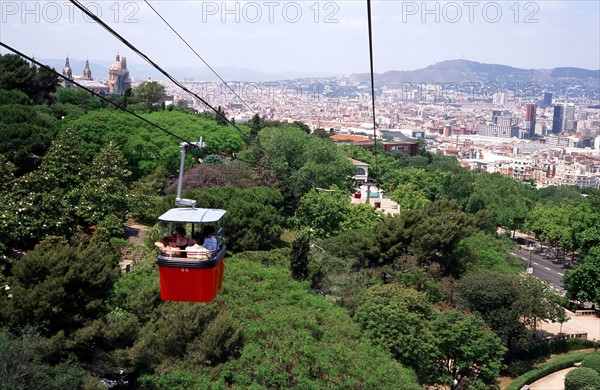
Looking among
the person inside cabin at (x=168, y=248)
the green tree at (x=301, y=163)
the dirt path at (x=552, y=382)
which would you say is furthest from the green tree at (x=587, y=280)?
the person inside cabin at (x=168, y=248)

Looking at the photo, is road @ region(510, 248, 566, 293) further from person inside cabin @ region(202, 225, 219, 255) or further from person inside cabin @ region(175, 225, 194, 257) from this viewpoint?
person inside cabin @ region(175, 225, 194, 257)

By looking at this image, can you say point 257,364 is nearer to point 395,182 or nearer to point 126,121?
point 126,121

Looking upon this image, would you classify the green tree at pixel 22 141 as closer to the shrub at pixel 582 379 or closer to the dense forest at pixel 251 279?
the dense forest at pixel 251 279

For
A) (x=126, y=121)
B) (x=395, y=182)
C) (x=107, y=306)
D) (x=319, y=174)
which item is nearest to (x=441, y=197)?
(x=395, y=182)

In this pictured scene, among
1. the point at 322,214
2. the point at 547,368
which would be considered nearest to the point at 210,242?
the point at 547,368

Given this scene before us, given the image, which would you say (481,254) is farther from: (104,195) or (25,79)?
(25,79)
